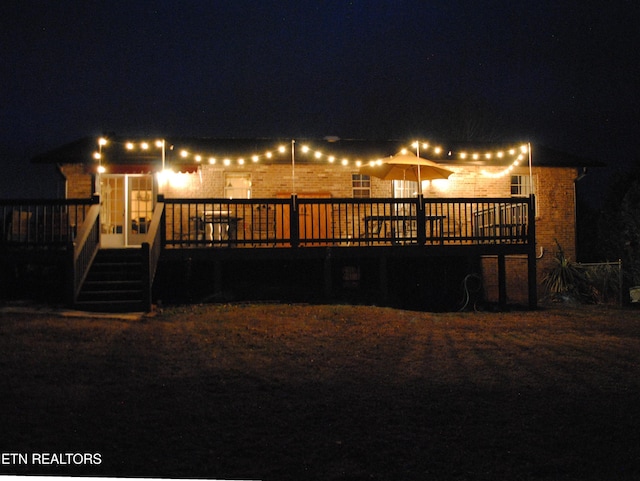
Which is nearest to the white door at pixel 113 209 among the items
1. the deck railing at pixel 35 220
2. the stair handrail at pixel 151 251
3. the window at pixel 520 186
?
the deck railing at pixel 35 220

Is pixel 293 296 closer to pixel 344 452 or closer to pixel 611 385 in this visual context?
pixel 611 385

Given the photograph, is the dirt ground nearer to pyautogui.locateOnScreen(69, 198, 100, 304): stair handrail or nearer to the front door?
pyautogui.locateOnScreen(69, 198, 100, 304): stair handrail

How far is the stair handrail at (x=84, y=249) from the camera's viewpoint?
35.0 ft

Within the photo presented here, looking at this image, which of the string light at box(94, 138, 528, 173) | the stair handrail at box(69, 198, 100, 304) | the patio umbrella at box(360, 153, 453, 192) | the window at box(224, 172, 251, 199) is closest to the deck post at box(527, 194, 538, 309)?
the patio umbrella at box(360, 153, 453, 192)

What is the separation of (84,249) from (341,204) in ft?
22.3

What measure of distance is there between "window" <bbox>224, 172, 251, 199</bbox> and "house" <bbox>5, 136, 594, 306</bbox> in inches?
1.1

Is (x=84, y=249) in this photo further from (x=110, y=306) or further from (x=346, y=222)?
(x=346, y=222)

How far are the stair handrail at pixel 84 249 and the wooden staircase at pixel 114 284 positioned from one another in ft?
0.57

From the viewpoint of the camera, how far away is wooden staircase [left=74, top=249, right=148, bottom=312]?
35.2 feet

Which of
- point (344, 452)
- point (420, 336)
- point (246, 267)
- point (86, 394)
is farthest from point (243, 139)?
point (344, 452)

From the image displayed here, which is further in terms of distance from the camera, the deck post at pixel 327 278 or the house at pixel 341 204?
the house at pixel 341 204

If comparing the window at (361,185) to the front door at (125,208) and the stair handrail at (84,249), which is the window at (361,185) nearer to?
the front door at (125,208)

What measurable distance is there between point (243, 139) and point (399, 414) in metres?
14.3

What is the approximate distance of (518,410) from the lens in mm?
5445
